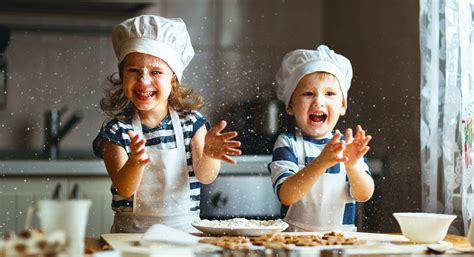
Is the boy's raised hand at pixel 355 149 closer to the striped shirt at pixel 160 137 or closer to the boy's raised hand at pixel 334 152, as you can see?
the boy's raised hand at pixel 334 152

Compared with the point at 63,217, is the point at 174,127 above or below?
above

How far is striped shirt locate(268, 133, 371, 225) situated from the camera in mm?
1127

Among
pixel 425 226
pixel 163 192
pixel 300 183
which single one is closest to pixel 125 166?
pixel 163 192

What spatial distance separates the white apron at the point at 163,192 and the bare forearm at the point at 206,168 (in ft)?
0.06

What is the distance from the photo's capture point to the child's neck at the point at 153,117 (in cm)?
108

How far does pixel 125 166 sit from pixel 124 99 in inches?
6.9

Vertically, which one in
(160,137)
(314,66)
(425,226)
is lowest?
(425,226)

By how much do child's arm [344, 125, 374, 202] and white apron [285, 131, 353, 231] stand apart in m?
0.02

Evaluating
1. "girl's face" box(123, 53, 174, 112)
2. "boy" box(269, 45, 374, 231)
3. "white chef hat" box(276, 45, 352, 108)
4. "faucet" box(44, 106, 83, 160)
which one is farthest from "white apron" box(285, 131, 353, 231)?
"faucet" box(44, 106, 83, 160)

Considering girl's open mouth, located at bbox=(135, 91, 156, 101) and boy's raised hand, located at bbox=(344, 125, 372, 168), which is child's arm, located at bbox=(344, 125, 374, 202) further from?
girl's open mouth, located at bbox=(135, 91, 156, 101)

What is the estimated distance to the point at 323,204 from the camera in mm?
1145

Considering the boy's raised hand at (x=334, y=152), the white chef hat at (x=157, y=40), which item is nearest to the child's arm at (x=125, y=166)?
the white chef hat at (x=157, y=40)

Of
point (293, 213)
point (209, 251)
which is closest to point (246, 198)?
point (293, 213)

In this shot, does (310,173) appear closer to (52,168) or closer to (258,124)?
(258,124)
